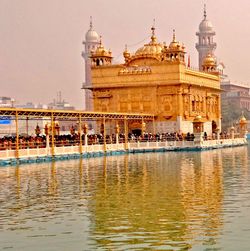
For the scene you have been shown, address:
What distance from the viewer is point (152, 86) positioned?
196 feet

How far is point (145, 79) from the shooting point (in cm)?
6016

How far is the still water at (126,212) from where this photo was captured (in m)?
12.3

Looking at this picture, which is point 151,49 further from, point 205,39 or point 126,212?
point 205,39

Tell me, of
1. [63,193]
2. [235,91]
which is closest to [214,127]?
[63,193]

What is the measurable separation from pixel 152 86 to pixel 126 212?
1760 inches

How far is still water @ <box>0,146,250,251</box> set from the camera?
1230 centimetres

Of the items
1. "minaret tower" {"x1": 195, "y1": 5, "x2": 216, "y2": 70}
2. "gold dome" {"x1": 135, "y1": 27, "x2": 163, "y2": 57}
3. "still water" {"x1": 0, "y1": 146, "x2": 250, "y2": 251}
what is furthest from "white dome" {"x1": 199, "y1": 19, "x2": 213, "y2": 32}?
"still water" {"x1": 0, "y1": 146, "x2": 250, "y2": 251}

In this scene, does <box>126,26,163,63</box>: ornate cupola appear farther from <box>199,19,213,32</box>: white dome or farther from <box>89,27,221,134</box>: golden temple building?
<box>199,19,213,32</box>: white dome

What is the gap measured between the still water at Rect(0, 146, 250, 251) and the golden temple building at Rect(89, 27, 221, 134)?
113 ft

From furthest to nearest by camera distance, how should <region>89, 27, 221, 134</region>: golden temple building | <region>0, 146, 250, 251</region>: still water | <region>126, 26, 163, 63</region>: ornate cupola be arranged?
<region>126, 26, 163, 63</region>: ornate cupola, <region>89, 27, 221, 134</region>: golden temple building, <region>0, 146, 250, 251</region>: still water

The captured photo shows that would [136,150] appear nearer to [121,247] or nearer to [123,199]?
[123,199]

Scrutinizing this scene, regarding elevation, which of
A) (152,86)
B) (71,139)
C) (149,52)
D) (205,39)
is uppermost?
(205,39)

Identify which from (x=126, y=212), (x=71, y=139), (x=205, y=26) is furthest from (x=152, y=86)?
(x=205, y=26)

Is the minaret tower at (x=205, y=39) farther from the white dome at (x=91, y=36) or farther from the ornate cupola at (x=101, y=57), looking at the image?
the ornate cupola at (x=101, y=57)
